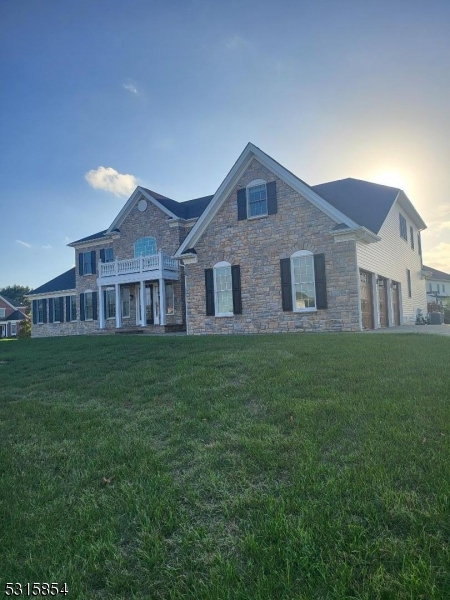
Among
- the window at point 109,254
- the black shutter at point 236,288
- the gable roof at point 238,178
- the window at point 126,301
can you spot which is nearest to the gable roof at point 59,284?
the window at point 109,254

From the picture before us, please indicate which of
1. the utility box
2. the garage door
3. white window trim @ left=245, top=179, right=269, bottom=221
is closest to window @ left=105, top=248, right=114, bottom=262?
white window trim @ left=245, top=179, right=269, bottom=221

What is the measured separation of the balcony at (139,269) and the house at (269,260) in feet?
0.21

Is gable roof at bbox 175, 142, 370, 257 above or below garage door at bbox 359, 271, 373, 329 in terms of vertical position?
above

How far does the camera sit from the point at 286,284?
14.2 m

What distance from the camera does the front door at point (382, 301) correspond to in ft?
54.8

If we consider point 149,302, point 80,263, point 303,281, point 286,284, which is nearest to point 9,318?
point 80,263

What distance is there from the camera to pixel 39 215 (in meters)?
16.7

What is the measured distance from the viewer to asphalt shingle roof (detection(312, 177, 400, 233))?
1603 cm

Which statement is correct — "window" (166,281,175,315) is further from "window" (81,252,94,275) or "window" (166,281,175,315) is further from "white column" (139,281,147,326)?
"window" (81,252,94,275)

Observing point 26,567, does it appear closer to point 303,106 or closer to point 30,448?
point 30,448

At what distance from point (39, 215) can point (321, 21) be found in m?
13.6

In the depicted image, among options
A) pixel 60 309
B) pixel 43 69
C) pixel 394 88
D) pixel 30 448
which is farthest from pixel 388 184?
pixel 60 309

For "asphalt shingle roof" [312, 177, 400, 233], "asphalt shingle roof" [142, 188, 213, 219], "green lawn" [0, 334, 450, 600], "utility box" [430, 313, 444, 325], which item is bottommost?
"green lawn" [0, 334, 450, 600]

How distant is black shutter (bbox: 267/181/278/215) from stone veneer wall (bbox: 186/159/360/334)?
178 millimetres
